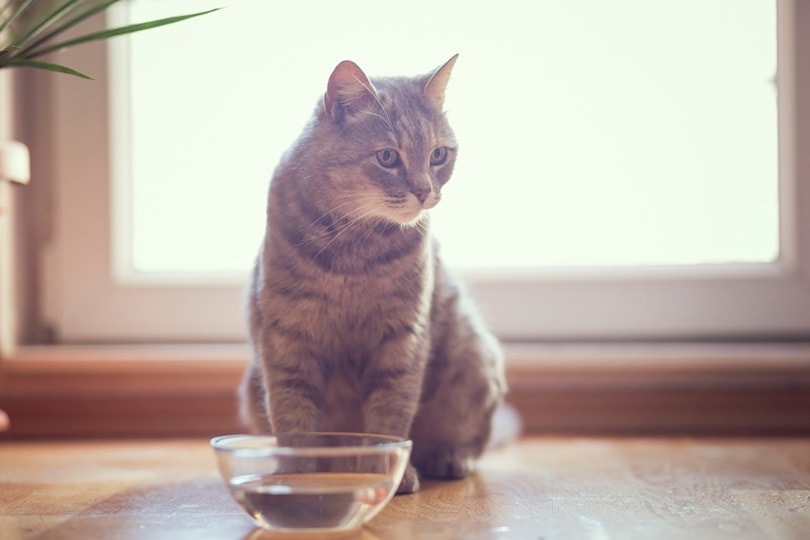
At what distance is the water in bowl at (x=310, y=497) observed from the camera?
34.2 inches

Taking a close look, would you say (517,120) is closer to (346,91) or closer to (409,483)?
(346,91)

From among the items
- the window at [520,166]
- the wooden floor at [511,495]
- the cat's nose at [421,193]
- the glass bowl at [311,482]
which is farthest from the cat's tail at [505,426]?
the glass bowl at [311,482]

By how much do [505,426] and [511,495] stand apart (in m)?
0.41

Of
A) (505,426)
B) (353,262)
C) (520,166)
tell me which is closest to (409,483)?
(353,262)

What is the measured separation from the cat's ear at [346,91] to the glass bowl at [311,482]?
1.65 feet

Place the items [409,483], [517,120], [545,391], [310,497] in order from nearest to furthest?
[310,497]
[409,483]
[545,391]
[517,120]

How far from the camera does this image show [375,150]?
1.18m

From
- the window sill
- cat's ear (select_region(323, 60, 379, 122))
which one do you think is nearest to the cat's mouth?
cat's ear (select_region(323, 60, 379, 122))

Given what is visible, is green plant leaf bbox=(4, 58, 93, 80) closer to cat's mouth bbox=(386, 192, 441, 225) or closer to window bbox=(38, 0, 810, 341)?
cat's mouth bbox=(386, 192, 441, 225)

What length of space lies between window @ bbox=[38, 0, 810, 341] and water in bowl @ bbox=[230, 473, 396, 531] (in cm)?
94

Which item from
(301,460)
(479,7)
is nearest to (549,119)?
(479,7)

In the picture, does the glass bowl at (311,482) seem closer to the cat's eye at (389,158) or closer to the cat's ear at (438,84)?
the cat's eye at (389,158)

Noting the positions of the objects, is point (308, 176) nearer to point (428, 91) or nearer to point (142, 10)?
point (428, 91)

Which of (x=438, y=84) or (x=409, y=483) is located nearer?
(x=409, y=483)
